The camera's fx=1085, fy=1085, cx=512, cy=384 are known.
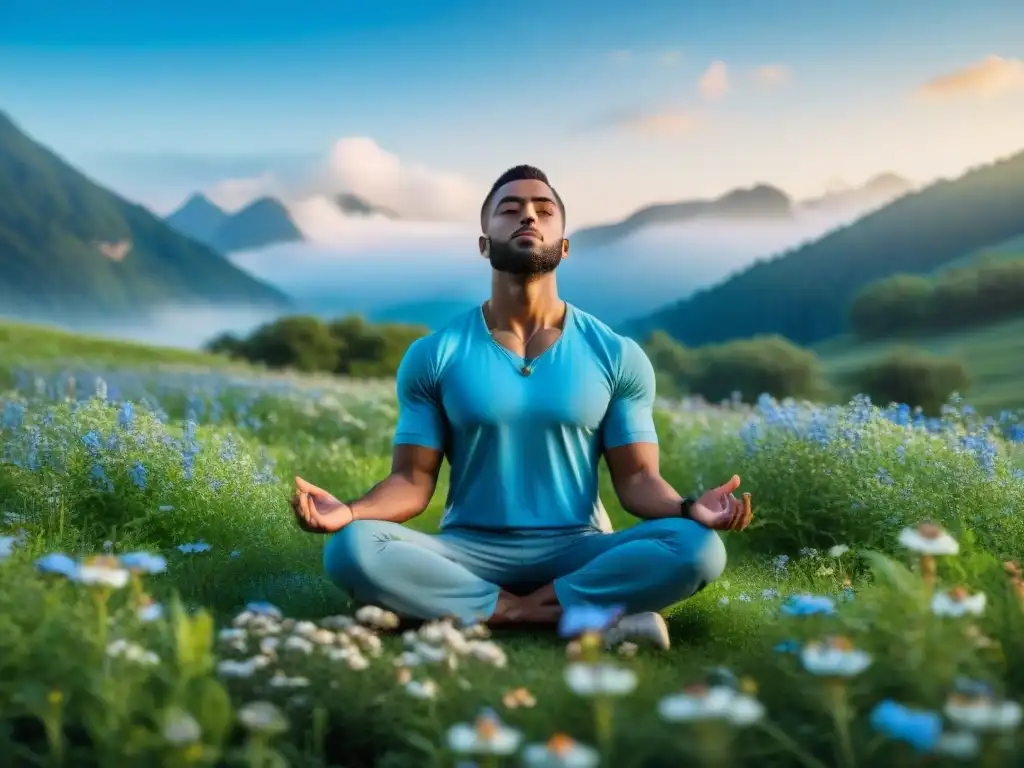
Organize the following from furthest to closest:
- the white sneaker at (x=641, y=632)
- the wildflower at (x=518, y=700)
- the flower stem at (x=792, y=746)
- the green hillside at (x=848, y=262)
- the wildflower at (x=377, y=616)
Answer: the green hillside at (x=848, y=262)
the white sneaker at (x=641, y=632)
the wildflower at (x=377, y=616)
the wildflower at (x=518, y=700)
the flower stem at (x=792, y=746)

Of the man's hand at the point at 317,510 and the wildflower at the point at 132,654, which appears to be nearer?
the wildflower at the point at 132,654

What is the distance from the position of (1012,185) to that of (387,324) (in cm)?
1198

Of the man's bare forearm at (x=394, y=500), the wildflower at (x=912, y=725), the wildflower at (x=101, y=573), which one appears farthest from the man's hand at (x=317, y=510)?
the wildflower at (x=912, y=725)

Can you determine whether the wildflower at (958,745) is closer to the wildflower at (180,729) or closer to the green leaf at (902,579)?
the green leaf at (902,579)

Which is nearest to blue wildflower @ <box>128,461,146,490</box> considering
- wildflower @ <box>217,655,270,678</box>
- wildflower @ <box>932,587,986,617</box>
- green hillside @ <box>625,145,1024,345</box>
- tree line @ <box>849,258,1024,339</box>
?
wildflower @ <box>217,655,270,678</box>

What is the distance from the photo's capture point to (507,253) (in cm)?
454

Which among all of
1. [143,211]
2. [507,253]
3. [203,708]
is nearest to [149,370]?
[507,253]

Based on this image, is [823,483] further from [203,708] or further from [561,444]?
[203,708]

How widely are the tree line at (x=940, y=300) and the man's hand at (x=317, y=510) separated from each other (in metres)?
15.3

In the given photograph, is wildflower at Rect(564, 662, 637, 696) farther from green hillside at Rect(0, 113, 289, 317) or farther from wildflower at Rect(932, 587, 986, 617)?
green hillside at Rect(0, 113, 289, 317)

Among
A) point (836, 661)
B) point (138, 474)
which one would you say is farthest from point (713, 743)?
point (138, 474)

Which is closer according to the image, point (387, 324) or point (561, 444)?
point (561, 444)

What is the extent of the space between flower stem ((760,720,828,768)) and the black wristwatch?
1.42 m

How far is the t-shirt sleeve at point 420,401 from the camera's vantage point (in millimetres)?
4605
